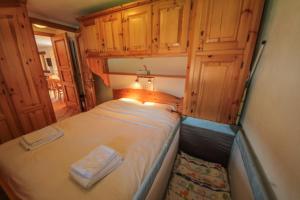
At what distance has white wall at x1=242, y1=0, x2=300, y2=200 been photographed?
0.72 metres

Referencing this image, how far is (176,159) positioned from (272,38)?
181 cm

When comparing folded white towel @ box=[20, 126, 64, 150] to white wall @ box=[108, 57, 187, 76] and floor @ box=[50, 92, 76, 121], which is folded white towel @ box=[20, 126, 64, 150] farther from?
floor @ box=[50, 92, 76, 121]

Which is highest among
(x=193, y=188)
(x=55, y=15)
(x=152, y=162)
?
(x=55, y=15)

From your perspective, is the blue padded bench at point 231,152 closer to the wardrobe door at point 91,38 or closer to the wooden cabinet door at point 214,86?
the wooden cabinet door at point 214,86

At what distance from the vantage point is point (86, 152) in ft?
3.83

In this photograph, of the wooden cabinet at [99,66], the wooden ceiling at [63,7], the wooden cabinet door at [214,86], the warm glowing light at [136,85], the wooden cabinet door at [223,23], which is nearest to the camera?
the wooden cabinet door at [223,23]

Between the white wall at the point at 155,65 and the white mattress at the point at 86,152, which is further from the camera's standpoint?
the white wall at the point at 155,65

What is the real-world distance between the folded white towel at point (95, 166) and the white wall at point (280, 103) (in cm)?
113

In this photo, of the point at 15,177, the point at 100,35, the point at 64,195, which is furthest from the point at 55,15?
the point at 64,195

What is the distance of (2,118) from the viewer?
5.85 ft

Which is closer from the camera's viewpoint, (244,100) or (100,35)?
(244,100)

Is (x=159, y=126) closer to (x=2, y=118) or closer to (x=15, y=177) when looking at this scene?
(x=15, y=177)

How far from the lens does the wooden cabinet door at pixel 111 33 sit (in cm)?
193

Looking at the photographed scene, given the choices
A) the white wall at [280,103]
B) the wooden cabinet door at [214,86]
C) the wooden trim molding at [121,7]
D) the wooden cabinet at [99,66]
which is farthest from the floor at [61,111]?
the white wall at [280,103]
